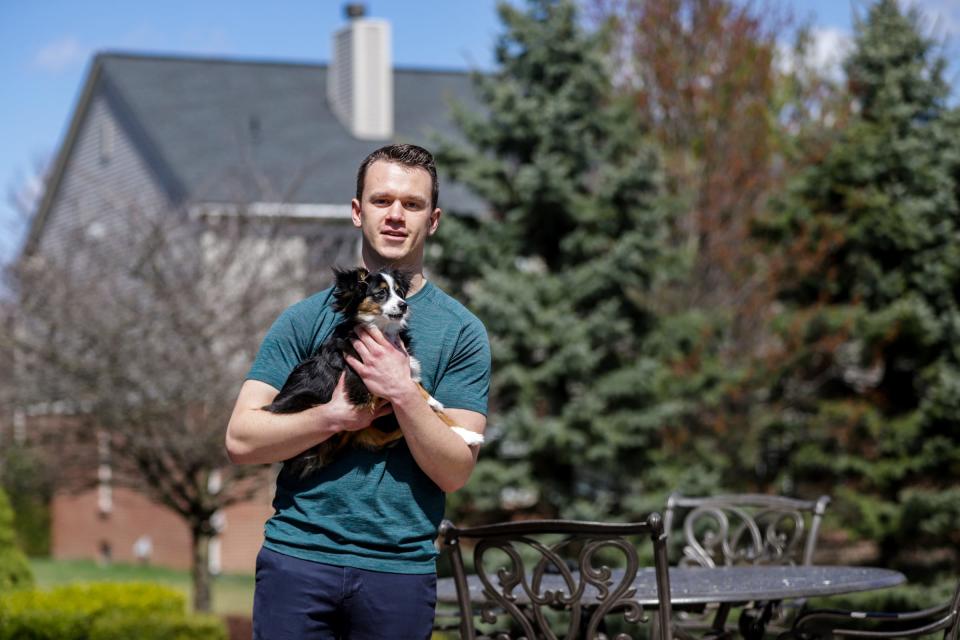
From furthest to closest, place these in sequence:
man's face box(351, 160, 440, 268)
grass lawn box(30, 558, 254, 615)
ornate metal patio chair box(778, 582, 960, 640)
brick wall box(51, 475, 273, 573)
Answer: brick wall box(51, 475, 273, 573), grass lawn box(30, 558, 254, 615), ornate metal patio chair box(778, 582, 960, 640), man's face box(351, 160, 440, 268)

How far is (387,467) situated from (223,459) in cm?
820

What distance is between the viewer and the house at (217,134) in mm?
21969

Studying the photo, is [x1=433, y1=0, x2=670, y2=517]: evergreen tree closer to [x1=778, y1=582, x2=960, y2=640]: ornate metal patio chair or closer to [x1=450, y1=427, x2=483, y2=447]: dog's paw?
[x1=778, y1=582, x2=960, y2=640]: ornate metal patio chair

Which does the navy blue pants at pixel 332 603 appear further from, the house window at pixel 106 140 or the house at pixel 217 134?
the house window at pixel 106 140

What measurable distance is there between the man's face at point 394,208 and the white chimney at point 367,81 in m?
21.8

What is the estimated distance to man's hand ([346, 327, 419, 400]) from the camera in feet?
9.66

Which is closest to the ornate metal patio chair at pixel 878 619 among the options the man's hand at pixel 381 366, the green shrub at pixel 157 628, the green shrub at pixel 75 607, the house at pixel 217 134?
the man's hand at pixel 381 366

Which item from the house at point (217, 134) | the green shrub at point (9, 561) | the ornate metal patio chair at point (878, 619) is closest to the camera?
the ornate metal patio chair at point (878, 619)

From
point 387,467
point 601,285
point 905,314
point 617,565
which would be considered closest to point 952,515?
point 905,314

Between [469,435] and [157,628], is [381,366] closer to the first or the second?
[469,435]

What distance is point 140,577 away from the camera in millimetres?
20828

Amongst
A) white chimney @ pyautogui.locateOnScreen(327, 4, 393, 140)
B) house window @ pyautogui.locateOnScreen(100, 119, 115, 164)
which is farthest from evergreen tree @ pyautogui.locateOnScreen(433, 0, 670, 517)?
house window @ pyautogui.locateOnScreen(100, 119, 115, 164)

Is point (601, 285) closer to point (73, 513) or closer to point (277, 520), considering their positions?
point (277, 520)

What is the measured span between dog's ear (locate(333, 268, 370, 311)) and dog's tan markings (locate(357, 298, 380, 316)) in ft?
0.06
